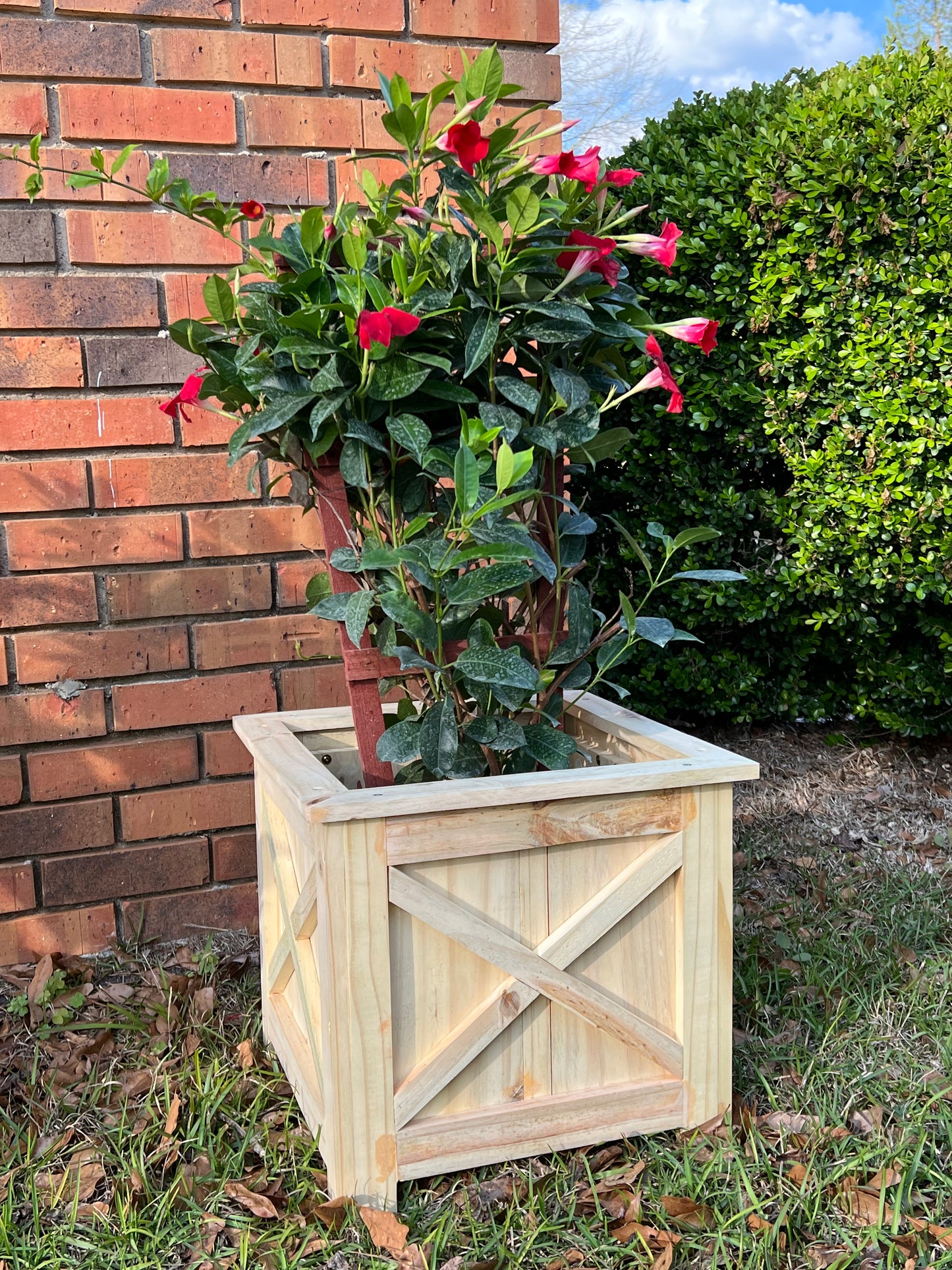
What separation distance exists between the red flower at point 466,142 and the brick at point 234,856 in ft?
4.96

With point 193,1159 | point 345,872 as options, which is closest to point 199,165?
point 345,872

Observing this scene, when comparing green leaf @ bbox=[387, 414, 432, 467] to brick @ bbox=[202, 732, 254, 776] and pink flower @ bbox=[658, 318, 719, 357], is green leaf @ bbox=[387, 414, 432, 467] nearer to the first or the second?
pink flower @ bbox=[658, 318, 719, 357]

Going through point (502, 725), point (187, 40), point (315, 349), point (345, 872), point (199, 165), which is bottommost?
point (345, 872)

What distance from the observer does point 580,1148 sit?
5.21 ft

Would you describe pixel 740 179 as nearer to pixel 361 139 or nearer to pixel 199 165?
pixel 361 139

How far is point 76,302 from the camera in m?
2.07

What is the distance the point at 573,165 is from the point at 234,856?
5.19 feet

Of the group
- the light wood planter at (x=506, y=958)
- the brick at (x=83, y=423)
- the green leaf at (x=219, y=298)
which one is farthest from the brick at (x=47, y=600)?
the green leaf at (x=219, y=298)

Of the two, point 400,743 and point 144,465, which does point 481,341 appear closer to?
point 400,743

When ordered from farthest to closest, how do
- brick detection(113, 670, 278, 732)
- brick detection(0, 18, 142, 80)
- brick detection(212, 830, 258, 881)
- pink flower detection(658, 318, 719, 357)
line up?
brick detection(212, 830, 258, 881) → brick detection(113, 670, 278, 732) → brick detection(0, 18, 142, 80) → pink flower detection(658, 318, 719, 357)

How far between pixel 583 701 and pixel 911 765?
69.3 inches

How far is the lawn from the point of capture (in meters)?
1.41

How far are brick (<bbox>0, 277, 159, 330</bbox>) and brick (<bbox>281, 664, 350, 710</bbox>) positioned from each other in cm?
77

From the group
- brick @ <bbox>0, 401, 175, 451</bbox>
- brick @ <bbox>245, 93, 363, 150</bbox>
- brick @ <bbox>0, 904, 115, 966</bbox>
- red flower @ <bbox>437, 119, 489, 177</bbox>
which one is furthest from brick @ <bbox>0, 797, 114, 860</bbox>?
red flower @ <bbox>437, 119, 489, 177</bbox>
